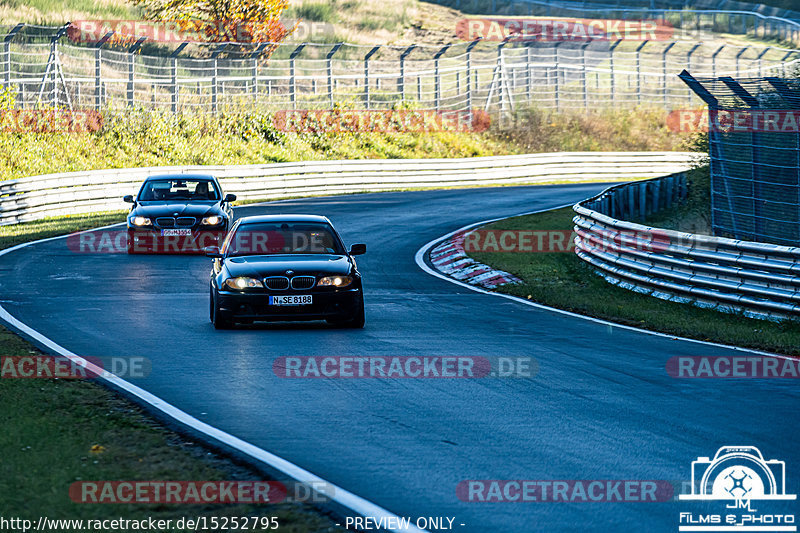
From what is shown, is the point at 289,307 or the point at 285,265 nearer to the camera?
the point at 289,307

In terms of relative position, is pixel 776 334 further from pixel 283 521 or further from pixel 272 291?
pixel 283 521

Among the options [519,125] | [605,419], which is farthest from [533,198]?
[605,419]

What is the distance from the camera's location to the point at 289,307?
13.4 meters

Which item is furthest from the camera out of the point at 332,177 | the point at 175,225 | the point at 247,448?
the point at 332,177

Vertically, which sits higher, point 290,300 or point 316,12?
point 316,12

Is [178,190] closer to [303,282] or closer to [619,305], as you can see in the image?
[619,305]

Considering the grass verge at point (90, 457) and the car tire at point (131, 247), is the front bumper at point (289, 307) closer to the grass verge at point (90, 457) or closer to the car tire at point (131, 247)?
the grass verge at point (90, 457)
